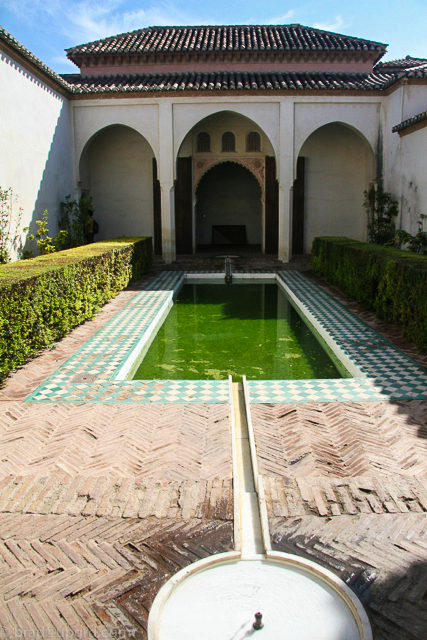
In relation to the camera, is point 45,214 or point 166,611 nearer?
point 166,611

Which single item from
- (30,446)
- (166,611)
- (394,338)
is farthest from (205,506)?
(394,338)

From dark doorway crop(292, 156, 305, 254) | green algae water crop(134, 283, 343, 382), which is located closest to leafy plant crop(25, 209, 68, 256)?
green algae water crop(134, 283, 343, 382)

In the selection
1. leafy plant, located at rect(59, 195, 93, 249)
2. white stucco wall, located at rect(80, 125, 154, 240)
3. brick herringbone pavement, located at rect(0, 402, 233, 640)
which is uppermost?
white stucco wall, located at rect(80, 125, 154, 240)

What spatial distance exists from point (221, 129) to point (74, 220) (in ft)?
18.2

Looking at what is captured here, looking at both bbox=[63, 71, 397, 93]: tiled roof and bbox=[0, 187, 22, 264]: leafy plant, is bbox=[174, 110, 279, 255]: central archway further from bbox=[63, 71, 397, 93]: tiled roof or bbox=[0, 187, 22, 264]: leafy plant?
bbox=[0, 187, 22, 264]: leafy plant

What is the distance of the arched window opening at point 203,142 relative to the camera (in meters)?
17.2

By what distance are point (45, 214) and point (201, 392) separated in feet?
31.3

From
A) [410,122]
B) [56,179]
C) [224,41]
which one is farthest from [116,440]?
[224,41]

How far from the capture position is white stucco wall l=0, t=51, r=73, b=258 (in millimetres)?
11398

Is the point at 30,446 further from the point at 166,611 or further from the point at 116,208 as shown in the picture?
the point at 116,208

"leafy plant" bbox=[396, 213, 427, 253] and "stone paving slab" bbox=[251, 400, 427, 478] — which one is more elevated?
"leafy plant" bbox=[396, 213, 427, 253]

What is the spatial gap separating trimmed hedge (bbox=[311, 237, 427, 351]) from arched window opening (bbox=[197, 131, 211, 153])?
7162 mm

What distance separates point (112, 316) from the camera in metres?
9.16

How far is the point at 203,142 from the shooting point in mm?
17203
